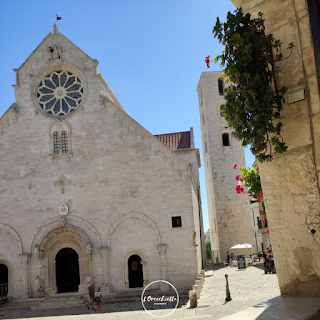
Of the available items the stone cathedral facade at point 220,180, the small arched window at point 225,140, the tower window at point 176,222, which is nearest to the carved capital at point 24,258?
the tower window at point 176,222

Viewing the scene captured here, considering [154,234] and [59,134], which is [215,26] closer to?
[154,234]

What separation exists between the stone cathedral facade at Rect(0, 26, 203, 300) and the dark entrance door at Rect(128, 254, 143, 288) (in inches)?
2.2

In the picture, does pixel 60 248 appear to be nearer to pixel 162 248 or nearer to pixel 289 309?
pixel 162 248

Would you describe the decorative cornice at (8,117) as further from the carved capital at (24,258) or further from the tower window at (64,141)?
the carved capital at (24,258)

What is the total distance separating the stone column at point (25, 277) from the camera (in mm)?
21619

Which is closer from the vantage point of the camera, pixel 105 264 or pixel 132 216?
pixel 105 264

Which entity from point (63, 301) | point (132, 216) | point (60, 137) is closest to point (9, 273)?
point (63, 301)

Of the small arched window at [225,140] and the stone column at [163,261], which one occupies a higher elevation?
the small arched window at [225,140]

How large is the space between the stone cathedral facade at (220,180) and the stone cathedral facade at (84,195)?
57.8ft

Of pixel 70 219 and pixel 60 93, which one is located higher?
pixel 60 93

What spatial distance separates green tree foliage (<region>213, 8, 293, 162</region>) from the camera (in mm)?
3818

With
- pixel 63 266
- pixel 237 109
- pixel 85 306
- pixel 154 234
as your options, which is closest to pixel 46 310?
pixel 85 306

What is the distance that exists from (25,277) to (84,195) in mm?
5878

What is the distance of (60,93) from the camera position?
25125 mm
